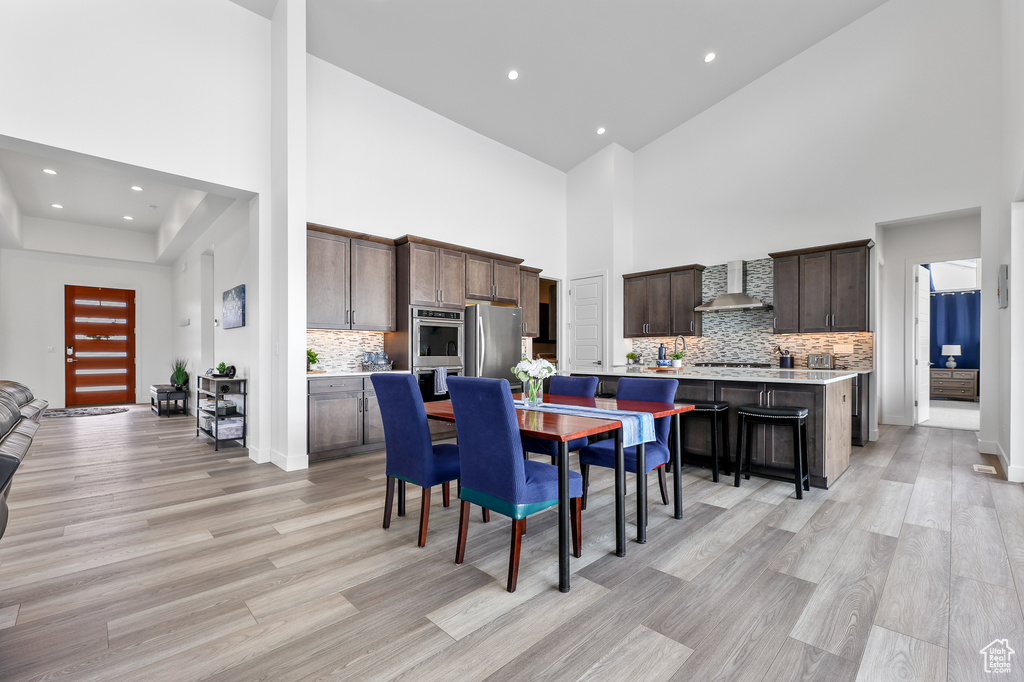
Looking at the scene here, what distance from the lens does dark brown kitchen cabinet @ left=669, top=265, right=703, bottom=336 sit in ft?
21.7

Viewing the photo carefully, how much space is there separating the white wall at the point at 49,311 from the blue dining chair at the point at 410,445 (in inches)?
370

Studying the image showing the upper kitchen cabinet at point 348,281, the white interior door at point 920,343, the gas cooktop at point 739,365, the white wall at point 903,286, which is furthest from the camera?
the gas cooktop at point 739,365

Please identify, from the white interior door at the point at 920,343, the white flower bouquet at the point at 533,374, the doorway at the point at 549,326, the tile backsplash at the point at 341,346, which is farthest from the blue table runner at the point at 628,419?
the white interior door at the point at 920,343

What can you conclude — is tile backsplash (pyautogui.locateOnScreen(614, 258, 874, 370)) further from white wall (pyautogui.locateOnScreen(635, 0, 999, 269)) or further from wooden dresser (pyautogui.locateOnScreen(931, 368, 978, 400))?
wooden dresser (pyautogui.locateOnScreen(931, 368, 978, 400))

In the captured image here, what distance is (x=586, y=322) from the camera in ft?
24.4

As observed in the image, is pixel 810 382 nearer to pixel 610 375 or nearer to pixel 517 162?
pixel 610 375

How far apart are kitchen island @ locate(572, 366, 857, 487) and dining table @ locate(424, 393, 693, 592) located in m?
1.19

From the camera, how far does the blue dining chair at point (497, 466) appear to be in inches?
77.4

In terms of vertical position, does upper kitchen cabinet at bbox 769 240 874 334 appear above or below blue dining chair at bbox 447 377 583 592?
above

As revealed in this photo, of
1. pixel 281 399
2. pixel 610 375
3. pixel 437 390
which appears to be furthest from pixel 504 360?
pixel 281 399

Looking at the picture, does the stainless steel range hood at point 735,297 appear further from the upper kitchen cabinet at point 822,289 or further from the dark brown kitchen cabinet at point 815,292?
the dark brown kitchen cabinet at point 815,292

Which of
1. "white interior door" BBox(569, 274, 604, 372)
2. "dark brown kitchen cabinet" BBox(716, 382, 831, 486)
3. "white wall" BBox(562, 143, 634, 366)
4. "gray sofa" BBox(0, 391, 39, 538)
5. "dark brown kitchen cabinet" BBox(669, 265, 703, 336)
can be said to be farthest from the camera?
"white interior door" BBox(569, 274, 604, 372)

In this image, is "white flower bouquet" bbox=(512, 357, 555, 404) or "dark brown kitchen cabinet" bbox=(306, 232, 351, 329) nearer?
"white flower bouquet" bbox=(512, 357, 555, 404)

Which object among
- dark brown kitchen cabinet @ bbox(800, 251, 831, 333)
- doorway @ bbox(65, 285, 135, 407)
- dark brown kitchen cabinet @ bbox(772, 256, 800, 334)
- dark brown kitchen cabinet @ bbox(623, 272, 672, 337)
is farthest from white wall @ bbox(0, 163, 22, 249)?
dark brown kitchen cabinet @ bbox(800, 251, 831, 333)
